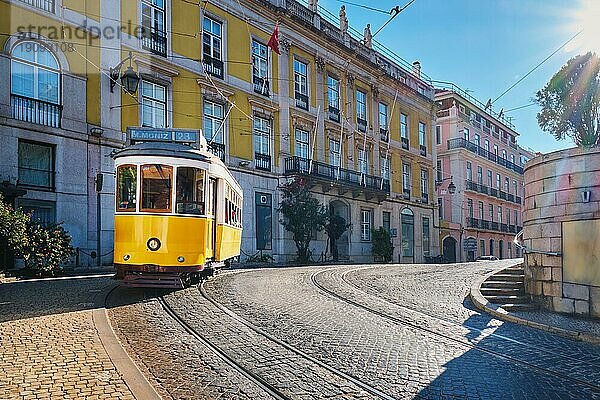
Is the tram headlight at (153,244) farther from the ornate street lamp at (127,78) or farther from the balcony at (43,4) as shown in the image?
the balcony at (43,4)

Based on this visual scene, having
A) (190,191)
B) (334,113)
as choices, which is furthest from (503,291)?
(334,113)

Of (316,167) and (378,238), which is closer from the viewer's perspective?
(316,167)

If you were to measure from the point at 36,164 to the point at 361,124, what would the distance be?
951 inches

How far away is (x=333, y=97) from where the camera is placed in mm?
35406

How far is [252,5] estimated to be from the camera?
28.5 meters

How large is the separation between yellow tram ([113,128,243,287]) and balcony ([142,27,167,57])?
43.0 ft

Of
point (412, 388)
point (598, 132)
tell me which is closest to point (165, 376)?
point (412, 388)

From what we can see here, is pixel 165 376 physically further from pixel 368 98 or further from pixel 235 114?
pixel 368 98

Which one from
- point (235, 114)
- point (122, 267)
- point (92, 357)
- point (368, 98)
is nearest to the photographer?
point (92, 357)

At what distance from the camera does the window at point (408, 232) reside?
4197 cm

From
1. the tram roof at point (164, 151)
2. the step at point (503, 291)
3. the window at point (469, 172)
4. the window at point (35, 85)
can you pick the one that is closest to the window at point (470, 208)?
the window at point (469, 172)

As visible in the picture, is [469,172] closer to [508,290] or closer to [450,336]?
[508,290]

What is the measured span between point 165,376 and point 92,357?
1019 mm

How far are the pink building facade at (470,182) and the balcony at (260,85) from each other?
889 inches
